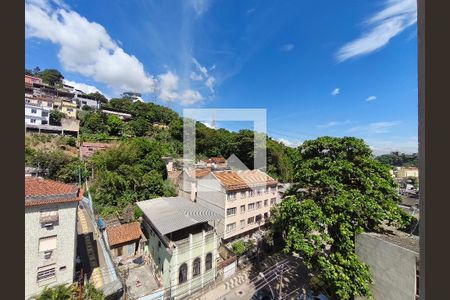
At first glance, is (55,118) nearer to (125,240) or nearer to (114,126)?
(125,240)

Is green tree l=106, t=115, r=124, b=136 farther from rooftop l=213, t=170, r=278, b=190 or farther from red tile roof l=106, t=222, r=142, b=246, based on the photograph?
rooftop l=213, t=170, r=278, b=190

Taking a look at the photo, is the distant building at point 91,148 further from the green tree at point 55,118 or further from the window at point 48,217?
the green tree at point 55,118

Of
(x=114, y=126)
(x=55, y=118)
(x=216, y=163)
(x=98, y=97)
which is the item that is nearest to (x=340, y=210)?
(x=55, y=118)

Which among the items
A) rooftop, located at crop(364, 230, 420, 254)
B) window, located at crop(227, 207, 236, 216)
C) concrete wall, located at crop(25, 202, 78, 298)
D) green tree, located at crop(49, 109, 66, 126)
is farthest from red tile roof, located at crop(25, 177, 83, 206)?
rooftop, located at crop(364, 230, 420, 254)

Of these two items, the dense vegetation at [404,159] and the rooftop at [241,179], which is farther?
the rooftop at [241,179]

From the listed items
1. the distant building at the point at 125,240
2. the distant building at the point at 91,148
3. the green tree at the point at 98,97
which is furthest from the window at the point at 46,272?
the green tree at the point at 98,97

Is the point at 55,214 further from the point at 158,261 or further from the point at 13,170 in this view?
the point at 13,170

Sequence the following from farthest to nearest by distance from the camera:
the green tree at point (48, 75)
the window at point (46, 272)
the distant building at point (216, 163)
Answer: the distant building at point (216, 163) < the green tree at point (48, 75) < the window at point (46, 272)

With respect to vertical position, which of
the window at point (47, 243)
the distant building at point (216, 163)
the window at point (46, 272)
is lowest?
the window at point (46, 272)
